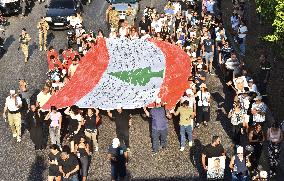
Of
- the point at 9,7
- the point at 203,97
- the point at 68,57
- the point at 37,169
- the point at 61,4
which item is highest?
the point at 61,4

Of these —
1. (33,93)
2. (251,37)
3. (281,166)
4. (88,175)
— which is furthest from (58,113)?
(251,37)

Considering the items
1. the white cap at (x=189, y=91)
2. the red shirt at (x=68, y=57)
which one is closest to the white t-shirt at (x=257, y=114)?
the white cap at (x=189, y=91)

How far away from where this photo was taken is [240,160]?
47.5ft

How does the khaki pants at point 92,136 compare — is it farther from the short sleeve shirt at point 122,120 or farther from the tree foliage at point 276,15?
the tree foliage at point 276,15

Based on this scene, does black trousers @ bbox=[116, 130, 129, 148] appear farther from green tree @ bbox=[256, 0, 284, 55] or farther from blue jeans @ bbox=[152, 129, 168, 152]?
green tree @ bbox=[256, 0, 284, 55]

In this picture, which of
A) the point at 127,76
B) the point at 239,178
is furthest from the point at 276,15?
the point at 239,178

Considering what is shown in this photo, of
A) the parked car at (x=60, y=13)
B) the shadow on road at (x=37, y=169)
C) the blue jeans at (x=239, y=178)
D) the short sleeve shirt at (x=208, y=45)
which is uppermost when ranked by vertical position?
the parked car at (x=60, y=13)

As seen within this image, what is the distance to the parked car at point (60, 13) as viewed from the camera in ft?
93.8

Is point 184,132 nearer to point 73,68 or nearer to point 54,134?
point 54,134

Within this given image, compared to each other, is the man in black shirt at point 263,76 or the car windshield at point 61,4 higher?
the car windshield at point 61,4

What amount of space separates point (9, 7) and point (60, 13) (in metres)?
3.54

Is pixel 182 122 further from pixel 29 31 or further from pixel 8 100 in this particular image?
pixel 29 31

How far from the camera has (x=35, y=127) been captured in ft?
56.9

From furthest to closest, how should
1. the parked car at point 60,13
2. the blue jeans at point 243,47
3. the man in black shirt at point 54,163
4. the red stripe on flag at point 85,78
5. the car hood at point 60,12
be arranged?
the car hood at point 60,12 → the parked car at point 60,13 → the blue jeans at point 243,47 → the red stripe on flag at point 85,78 → the man in black shirt at point 54,163
